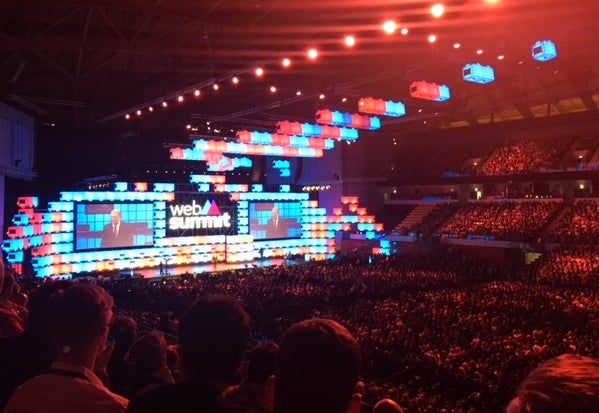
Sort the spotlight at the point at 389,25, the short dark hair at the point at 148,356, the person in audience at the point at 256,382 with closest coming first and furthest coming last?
the person in audience at the point at 256,382 < the short dark hair at the point at 148,356 < the spotlight at the point at 389,25

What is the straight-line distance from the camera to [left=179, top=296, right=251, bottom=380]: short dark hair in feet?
6.95

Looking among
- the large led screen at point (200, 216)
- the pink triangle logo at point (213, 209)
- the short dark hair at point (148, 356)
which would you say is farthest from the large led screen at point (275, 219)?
the short dark hair at point (148, 356)

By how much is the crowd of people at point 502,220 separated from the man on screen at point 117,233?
63.2 ft

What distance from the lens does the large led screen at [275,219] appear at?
36.9 metres

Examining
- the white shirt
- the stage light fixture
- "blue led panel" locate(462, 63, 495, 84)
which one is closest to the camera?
the white shirt

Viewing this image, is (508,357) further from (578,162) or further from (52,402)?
(578,162)

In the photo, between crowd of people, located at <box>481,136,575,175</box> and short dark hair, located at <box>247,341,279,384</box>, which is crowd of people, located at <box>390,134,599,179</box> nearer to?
crowd of people, located at <box>481,136,575,175</box>

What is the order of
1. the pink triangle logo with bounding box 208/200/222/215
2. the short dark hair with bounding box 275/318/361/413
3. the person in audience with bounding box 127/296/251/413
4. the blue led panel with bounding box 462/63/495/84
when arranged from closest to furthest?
the short dark hair with bounding box 275/318/361/413, the person in audience with bounding box 127/296/251/413, the blue led panel with bounding box 462/63/495/84, the pink triangle logo with bounding box 208/200/222/215

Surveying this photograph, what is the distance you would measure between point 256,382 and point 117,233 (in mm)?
29621

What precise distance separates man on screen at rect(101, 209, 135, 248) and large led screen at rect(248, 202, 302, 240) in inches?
345

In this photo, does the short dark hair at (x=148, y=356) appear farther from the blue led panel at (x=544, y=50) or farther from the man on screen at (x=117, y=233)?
the man on screen at (x=117, y=233)

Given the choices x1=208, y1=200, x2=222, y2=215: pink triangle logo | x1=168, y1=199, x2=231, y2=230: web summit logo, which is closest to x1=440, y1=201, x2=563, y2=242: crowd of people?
x1=168, y1=199, x2=231, y2=230: web summit logo

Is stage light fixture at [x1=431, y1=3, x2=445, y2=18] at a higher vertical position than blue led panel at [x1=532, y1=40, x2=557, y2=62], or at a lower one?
higher

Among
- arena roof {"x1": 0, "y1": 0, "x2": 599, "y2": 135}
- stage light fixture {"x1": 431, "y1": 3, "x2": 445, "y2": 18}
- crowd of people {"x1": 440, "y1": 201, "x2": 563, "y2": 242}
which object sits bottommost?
crowd of people {"x1": 440, "y1": 201, "x2": 563, "y2": 242}
